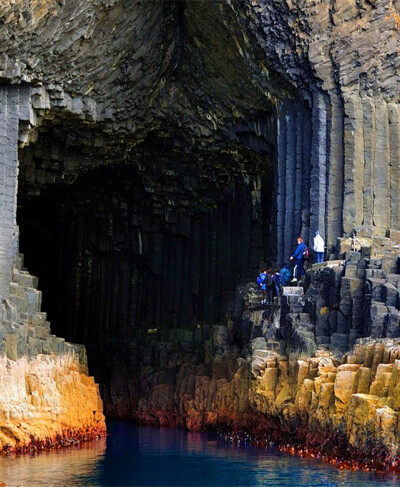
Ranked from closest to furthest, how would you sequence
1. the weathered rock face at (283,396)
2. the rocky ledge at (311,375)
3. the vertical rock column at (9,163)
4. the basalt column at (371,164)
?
the weathered rock face at (283,396) < the rocky ledge at (311,375) < the vertical rock column at (9,163) < the basalt column at (371,164)

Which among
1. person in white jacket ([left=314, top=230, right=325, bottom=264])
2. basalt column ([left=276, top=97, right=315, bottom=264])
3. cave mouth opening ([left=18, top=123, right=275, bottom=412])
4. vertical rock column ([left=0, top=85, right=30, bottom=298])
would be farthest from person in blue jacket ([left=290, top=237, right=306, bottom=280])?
vertical rock column ([left=0, top=85, right=30, bottom=298])

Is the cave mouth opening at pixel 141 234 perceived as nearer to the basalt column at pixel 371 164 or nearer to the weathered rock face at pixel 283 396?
the weathered rock face at pixel 283 396

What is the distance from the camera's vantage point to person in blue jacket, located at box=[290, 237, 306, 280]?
4525 centimetres

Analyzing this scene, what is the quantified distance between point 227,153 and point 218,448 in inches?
535

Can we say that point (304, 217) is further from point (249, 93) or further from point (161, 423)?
point (161, 423)

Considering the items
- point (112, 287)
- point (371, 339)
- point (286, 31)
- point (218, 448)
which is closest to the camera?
point (371, 339)

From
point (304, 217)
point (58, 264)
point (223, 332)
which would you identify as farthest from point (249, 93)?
point (58, 264)

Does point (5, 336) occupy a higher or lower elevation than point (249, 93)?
lower

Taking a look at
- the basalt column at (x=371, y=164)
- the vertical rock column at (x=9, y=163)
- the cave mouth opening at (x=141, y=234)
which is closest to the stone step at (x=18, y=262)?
the vertical rock column at (x=9, y=163)

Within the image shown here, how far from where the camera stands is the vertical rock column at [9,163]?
44.2 m

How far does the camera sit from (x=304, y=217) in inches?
1832

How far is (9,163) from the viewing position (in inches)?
1762

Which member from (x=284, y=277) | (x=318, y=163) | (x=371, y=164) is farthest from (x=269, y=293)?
(x=371, y=164)

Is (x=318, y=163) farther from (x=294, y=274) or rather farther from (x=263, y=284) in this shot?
(x=263, y=284)
